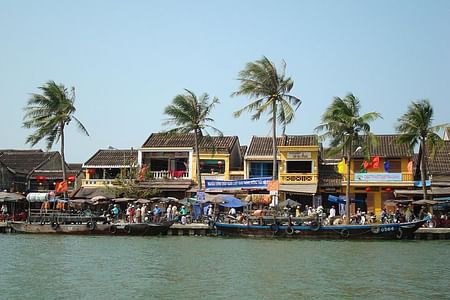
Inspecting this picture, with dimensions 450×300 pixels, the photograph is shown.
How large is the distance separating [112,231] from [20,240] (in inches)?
218

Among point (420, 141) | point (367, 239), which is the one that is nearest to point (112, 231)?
point (367, 239)

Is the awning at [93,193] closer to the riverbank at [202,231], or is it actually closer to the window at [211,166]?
the riverbank at [202,231]

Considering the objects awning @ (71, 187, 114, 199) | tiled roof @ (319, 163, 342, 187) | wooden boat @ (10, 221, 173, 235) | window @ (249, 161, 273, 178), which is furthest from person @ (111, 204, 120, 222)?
tiled roof @ (319, 163, 342, 187)

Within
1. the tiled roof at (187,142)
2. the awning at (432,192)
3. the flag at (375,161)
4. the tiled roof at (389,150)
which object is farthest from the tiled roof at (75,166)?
the awning at (432,192)

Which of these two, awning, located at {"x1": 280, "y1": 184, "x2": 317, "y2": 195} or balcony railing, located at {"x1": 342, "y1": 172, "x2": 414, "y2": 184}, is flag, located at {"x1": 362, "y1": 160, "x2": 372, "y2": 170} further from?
awning, located at {"x1": 280, "y1": 184, "x2": 317, "y2": 195}

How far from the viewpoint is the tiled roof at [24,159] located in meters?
52.3

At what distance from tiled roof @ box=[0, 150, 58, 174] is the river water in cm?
2173

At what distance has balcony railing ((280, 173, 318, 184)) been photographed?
4394 cm

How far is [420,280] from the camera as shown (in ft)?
62.4

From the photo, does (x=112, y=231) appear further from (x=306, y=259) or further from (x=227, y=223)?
(x=306, y=259)

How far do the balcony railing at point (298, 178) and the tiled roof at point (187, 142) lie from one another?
4.86 meters

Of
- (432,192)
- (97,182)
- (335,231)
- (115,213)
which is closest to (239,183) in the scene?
(115,213)

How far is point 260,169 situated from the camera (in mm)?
45562

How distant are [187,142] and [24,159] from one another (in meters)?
16.6
